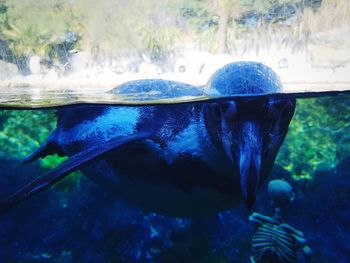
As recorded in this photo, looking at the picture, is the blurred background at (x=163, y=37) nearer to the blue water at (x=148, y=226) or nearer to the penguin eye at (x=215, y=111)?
the penguin eye at (x=215, y=111)

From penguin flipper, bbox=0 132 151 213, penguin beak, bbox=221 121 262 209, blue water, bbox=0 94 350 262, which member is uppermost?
penguin beak, bbox=221 121 262 209

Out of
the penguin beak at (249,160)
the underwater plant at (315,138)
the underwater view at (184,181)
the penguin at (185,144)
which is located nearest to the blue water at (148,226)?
the underwater view at (184,181)

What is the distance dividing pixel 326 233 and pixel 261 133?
14.1 ft

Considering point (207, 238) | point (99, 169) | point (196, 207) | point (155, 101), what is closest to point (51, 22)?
point (155, 101)

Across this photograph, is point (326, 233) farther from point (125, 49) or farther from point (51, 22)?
point (51, 22)

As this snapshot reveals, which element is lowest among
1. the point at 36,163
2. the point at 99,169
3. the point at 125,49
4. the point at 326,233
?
the point at 326,233

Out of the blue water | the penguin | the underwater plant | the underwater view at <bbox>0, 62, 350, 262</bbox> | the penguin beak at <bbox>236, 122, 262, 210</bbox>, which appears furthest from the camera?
the underwater plant

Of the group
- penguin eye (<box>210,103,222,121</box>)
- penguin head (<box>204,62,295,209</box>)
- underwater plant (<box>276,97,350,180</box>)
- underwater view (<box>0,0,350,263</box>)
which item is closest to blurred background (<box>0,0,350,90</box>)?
underwater view (<box>0,0,350,263</box>)

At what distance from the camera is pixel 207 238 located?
5.38 m

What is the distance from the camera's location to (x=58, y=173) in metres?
2.46

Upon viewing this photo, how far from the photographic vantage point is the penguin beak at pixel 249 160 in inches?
77.4

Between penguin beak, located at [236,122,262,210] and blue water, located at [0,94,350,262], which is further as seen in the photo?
blue water, located at [0,94,350,262]

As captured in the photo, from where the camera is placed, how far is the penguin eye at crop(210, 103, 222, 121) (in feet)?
8.00

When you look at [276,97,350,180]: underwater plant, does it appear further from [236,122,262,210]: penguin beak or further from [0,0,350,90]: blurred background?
[236,122,262,210]: penguin beak
